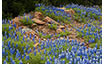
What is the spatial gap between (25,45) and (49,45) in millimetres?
733

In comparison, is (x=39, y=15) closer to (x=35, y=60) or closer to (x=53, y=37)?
(x=53, y=37)

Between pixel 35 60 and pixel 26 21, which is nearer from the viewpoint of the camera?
pixel 35 60

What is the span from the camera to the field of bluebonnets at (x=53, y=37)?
16.9ft

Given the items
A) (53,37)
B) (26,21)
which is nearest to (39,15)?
(26,21)

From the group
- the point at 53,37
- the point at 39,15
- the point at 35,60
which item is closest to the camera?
the point at 35,60

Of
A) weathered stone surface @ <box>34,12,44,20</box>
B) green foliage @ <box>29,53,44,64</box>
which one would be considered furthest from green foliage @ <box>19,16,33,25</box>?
green foliage @ <box>29,53,44,64</box>

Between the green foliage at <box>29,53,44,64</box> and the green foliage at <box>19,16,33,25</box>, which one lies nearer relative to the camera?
the green foliage at <box>29,53,44,64</box>

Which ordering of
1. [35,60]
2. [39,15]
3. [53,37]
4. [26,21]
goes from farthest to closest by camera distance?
[39,15] → [26,21] → [53,37] → [35,60]

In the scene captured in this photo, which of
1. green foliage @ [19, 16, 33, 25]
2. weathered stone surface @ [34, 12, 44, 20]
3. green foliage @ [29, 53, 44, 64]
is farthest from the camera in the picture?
weathered stone surface @ [34, 12, 44, 20]

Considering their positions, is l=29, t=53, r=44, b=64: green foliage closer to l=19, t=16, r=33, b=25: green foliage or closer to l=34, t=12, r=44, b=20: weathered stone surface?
l=19, t=16, r=33, b=25: green foliage

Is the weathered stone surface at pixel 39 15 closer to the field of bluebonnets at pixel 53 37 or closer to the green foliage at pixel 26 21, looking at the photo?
the field of bluebonnets at pixel 53 37

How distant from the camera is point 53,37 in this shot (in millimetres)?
7016

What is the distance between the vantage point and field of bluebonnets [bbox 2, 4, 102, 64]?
5.16m

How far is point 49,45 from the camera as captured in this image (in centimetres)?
600
